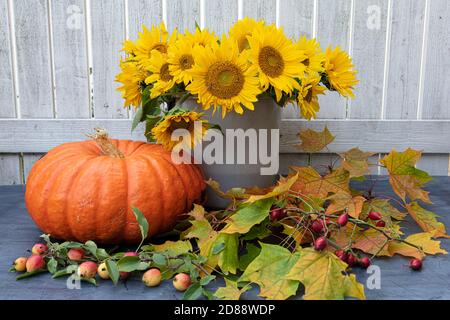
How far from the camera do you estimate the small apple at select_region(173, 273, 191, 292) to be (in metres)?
0.56

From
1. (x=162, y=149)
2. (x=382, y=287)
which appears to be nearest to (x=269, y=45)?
(x=162, y=149)

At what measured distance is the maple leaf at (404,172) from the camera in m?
0.77

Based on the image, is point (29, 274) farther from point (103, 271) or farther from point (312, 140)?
point (312, 140)

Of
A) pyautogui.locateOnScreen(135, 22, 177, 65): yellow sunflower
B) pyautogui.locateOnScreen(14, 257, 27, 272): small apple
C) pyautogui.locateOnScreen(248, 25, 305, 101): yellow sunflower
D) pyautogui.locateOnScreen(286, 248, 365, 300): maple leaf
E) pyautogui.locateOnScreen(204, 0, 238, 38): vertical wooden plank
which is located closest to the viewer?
pyautogui.locateOnScreen(286, 248, 365, 300): maple leaf

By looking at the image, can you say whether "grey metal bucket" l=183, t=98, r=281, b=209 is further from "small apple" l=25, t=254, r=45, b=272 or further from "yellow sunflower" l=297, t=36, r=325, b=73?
"small apple" l=25, t=254, r=45, b=272

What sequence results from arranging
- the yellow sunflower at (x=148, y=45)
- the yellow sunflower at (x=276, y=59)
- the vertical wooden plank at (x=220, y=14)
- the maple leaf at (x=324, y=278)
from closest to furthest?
the maple leaf at (x=324, y=278) < the yellow sunflower at (x=276, y=59) < the yellow sunflower at (x=148, y=45) < the vertical wooden plank at (x=220, y=14)

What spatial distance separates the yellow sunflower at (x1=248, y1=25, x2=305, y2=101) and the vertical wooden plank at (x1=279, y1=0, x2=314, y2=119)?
0.46 metres

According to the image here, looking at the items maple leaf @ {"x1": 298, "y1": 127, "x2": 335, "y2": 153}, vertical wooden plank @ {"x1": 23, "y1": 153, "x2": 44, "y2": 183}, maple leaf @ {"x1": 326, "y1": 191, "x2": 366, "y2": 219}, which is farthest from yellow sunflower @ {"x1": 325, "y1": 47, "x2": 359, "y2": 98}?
vertical wooden plank @ {"x1": 23, "y1": 153, "x2": 44, "y2": 183}

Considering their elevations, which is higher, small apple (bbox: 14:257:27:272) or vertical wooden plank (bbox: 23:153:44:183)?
→ vertical wooden plank (bbox: 23:153:44:183)

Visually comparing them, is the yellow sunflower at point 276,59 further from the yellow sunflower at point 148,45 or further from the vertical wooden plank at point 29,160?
the vertical wooden plank at point 29,160

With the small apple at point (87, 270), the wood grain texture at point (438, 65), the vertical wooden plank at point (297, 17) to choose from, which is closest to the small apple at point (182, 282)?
the small apple at point (87, 270)

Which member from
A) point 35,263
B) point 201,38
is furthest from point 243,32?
point 35,263

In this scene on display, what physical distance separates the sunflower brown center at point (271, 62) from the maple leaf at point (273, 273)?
306 millimetres

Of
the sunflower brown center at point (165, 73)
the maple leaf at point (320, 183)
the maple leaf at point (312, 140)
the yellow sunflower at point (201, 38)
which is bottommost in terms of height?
the maple leaf at point (320, 183)
